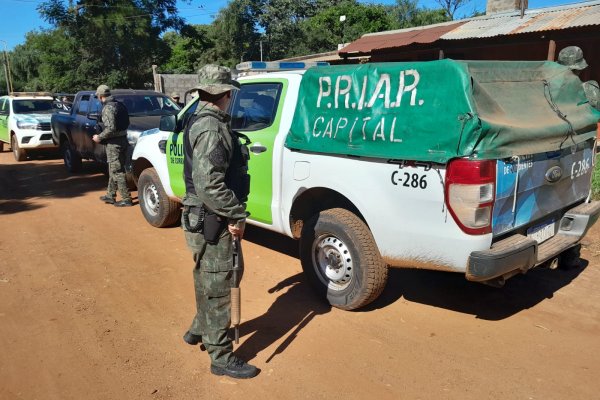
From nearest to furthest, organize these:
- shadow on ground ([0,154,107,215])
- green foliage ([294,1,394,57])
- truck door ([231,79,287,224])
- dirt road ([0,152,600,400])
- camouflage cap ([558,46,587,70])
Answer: dirt road ([0,152,600,400])
truck door ([231,79,287,224])
camouflage cap ([558,46,587,70])
shadow on ground ([0,154,107,215])
green foliage ([294,1,394,57])

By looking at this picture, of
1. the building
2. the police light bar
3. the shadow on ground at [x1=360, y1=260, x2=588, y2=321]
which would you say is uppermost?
the building

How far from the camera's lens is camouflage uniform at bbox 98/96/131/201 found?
7.39 m

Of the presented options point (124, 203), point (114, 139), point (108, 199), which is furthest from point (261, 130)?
point (108, 199)

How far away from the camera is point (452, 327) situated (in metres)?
3.91

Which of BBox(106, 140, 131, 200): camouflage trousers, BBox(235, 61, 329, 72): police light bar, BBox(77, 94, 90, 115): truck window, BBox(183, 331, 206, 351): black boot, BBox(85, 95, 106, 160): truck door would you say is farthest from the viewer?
BBox(77, 94, 90, 115): truck window

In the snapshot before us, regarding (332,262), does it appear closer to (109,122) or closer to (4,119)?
(109,122)

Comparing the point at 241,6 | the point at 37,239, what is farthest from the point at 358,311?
the point at 241,6

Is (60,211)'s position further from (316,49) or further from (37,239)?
(316,49)

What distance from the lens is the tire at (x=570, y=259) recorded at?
477 centimetres

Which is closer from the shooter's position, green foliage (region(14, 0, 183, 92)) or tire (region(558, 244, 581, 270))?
tire (region(558, 244, 581, 270))

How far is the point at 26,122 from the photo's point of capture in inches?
500

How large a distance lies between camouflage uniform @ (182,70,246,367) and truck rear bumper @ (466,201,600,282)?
1.54m

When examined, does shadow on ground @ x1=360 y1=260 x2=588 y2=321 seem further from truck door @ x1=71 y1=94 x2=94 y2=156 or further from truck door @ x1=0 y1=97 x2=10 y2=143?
truck door @ x1=0 y1=97 x2=10 y2=143

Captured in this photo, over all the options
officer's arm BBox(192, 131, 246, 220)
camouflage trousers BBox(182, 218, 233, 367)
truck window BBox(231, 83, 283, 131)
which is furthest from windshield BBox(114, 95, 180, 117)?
officer's arm BBox(192, 131, 246, 220)
